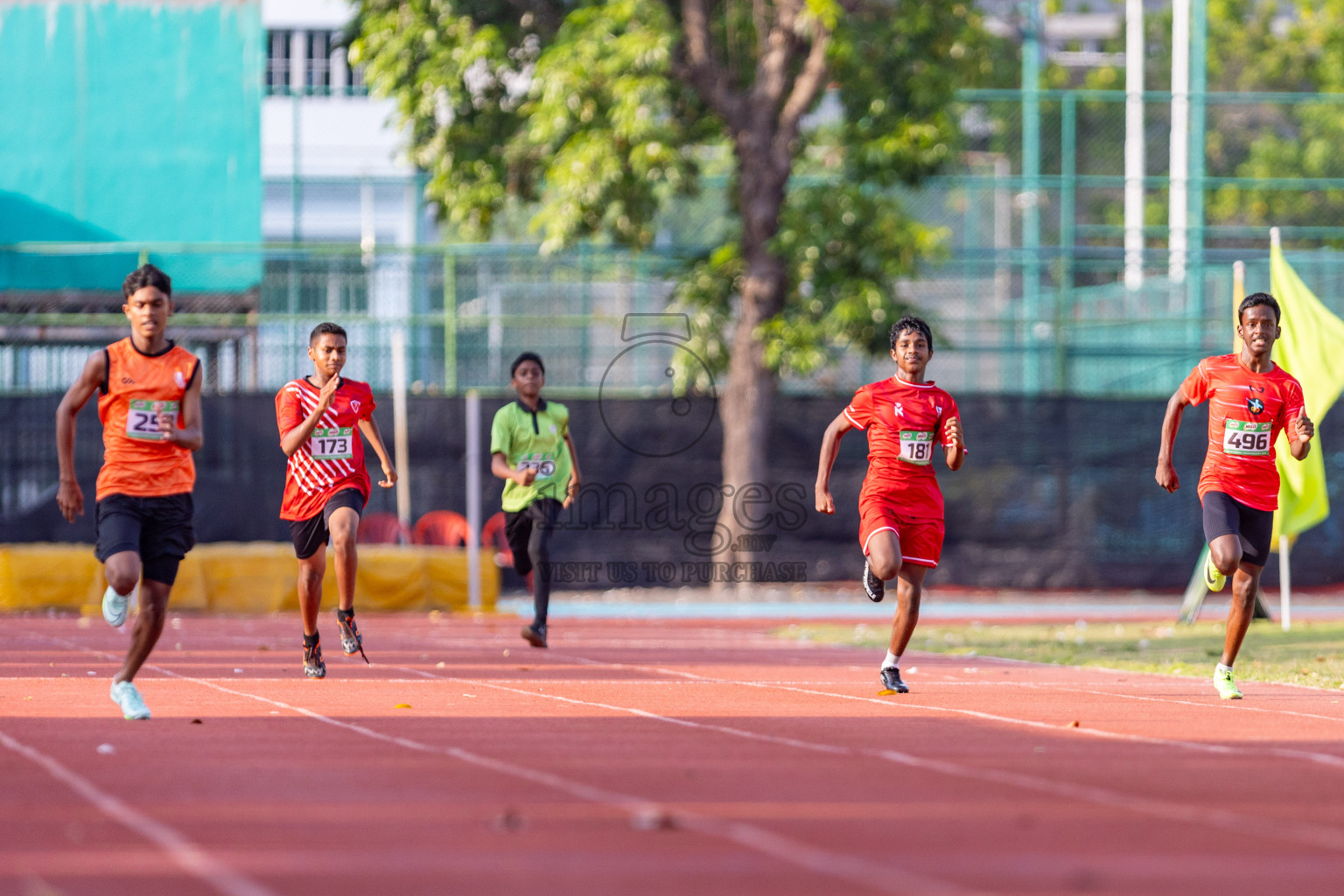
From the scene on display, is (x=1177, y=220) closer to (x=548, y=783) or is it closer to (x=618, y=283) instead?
(x=618, y=283)

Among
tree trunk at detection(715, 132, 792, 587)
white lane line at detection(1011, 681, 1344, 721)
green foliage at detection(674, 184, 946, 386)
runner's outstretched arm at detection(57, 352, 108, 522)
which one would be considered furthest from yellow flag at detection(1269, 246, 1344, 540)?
runner's outstretched arm at detection(57, 352, 108, 522)

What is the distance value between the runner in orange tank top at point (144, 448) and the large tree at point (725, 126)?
34.9 ft

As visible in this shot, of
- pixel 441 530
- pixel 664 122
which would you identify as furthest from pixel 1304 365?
pixel 441 530

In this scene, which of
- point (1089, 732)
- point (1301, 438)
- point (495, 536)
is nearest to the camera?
point (1089, 732)

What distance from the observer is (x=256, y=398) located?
20.1m

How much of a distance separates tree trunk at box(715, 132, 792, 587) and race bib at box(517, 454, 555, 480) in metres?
7.51

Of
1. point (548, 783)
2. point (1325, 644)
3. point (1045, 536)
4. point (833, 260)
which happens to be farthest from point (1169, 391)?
point (548, 783)

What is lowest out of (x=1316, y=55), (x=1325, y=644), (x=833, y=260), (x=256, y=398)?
(x=1325, y=644)

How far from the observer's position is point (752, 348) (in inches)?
788

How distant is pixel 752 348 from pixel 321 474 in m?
10.00

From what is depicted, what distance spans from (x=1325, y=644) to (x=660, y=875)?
10069 mm

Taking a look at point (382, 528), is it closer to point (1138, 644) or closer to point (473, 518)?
point (473, 518)

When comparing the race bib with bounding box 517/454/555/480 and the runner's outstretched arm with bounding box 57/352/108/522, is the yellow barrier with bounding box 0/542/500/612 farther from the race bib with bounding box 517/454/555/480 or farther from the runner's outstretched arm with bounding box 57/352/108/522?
the runner's outstretched arm with bounding box 57/352/108/522

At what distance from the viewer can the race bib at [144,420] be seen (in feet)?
26.2
